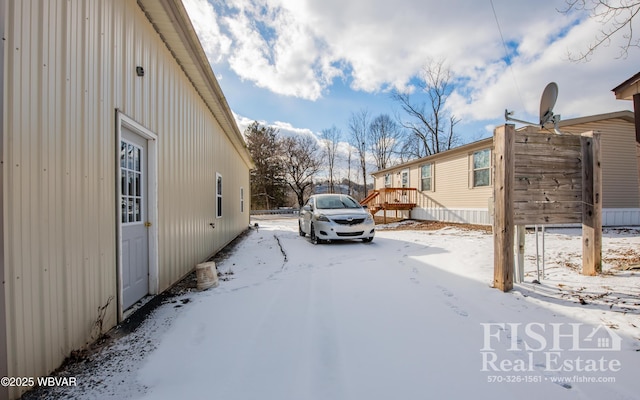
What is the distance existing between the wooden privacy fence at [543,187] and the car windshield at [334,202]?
5.14 m

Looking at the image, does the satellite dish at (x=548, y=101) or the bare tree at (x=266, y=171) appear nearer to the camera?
the satellite dish at (x=548, y=101)

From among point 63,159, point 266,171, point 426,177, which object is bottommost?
point 63,159

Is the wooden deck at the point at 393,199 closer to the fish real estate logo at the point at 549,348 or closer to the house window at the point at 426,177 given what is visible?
the house window at the point at 426,177

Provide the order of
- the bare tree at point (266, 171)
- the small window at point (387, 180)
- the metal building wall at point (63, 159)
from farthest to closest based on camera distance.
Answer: the bare tree at point (266, 171), the small window at point (387, 180), the metal building wall at point (63, 159)

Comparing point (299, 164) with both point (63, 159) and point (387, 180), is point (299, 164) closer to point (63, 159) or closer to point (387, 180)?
point (387, 180)

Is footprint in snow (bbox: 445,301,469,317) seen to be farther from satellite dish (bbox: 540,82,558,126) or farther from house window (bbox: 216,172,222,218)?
house window (bbox: 216,172,222,218)

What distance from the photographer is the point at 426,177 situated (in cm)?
1648

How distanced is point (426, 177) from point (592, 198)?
1245cm

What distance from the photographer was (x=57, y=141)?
2176 mm

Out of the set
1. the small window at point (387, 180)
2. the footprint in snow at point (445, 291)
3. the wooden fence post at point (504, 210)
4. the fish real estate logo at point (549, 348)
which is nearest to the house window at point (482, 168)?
the small window at point (387, 180)

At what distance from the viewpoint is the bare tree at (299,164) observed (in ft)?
117

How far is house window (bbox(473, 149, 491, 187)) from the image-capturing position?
1220 centimetres

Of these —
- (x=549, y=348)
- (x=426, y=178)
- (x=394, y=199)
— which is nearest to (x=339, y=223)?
(x=549, y=348)

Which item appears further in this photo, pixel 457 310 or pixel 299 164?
pixel 299 164
